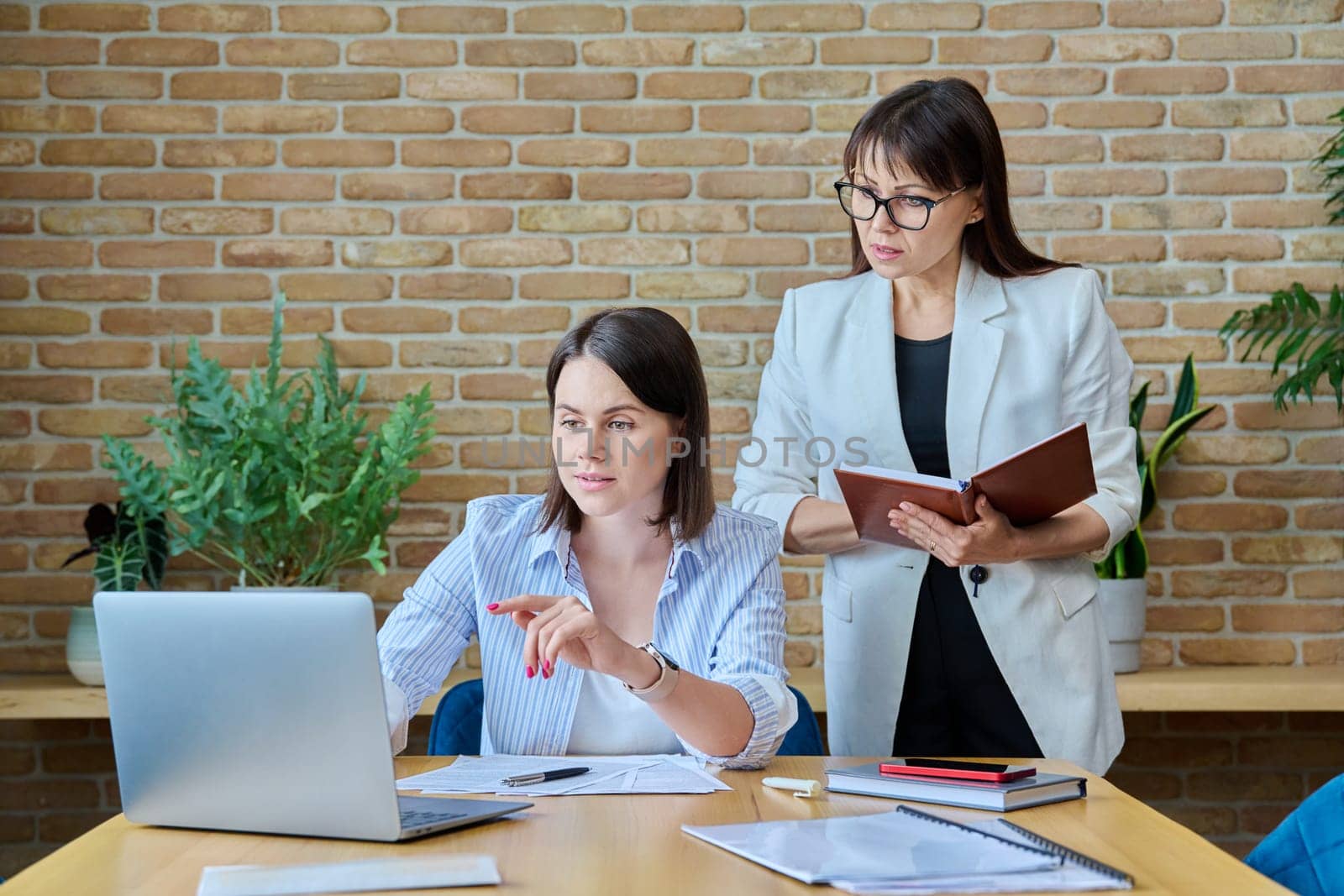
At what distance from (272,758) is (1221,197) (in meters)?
2.79

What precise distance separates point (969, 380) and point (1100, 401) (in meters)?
0.22

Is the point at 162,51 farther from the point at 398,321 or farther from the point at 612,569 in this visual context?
the point at 612,569

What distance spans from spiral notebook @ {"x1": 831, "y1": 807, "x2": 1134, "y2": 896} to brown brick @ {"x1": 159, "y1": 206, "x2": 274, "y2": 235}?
2.61 metres

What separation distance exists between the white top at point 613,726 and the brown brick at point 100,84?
2.24m

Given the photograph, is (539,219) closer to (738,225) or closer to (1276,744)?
(738,225)

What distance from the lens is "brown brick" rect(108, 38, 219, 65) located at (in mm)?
3139

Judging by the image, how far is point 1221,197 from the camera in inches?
123

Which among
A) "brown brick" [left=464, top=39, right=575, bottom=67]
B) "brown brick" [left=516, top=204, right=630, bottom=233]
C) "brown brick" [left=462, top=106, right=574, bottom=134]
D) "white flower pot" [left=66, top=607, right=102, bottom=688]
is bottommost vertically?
"white flower pot" [left=66, top=607, right=102, bottom=688]

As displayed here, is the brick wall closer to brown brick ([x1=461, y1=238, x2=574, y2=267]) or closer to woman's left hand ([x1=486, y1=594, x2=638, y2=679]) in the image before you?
brown brick ([x1=461, y1=238, x2=574, y2=267])

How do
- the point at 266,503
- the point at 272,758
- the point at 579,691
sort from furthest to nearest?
1. the point at 266,503
2. the point at 579,691
3. the point at 272,758

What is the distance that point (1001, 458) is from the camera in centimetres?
198

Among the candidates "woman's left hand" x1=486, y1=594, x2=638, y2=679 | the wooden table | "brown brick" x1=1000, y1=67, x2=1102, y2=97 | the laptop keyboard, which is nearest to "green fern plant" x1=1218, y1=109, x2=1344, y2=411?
"brown brick" x1=1000, y1=67, x2=1102, y2=97

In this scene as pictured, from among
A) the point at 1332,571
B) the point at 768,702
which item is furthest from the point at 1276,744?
the point at 768,702

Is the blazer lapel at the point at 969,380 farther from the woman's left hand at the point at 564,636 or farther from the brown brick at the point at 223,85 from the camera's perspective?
the brown brick at the point at 223,85
